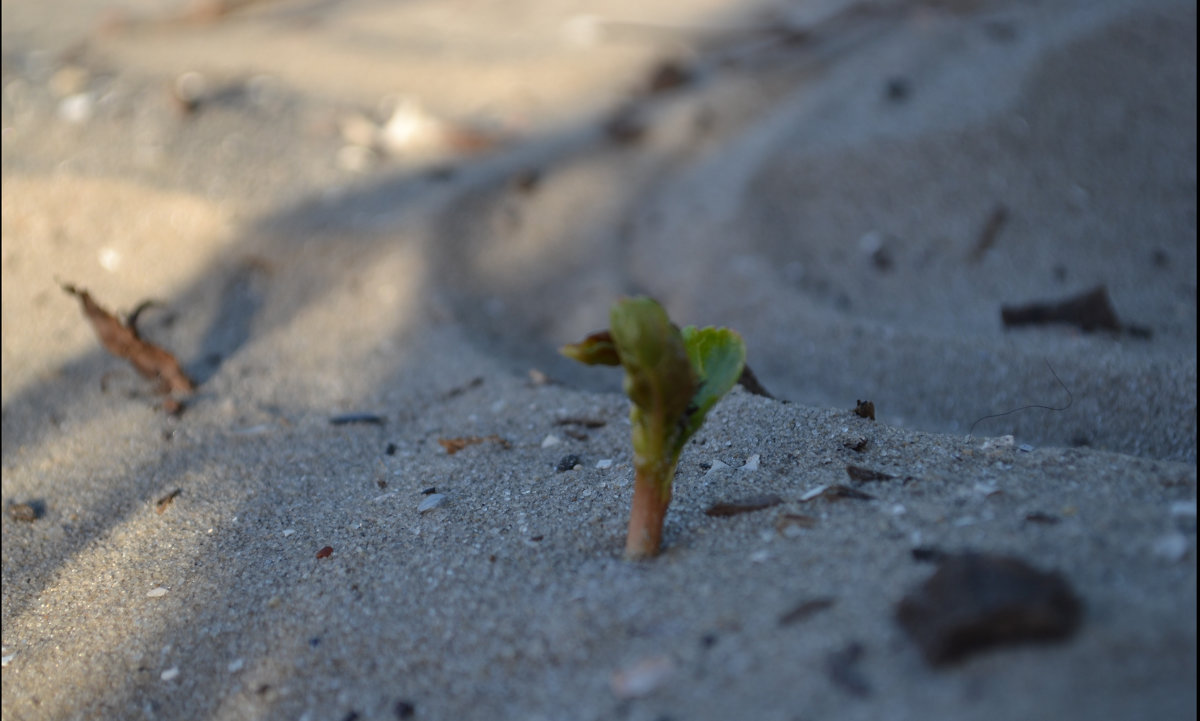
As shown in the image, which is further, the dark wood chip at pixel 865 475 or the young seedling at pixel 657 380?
the dark wood chip at pixel 865 475

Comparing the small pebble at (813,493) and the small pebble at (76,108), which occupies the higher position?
the small pebble at (76,108)

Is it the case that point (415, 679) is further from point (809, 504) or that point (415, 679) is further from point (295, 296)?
point (295, 296)

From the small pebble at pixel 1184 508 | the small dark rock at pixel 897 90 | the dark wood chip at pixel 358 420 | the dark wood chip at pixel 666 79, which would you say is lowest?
the dark wood chip at pixel 358 420

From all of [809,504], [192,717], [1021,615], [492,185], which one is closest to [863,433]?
[809,504]

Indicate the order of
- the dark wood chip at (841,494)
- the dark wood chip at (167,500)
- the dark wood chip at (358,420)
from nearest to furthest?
the dark wood chip at (841,494) < the dark wood chip at (167,500) < the dark wood chip at (358,420)

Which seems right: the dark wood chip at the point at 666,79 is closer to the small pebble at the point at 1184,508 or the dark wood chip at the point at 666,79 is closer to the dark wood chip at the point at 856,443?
the dark wood chip at the point at 856,443

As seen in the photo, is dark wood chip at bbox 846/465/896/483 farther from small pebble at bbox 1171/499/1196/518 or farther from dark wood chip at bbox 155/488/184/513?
dark wood chip at bbox 155/488/184/513

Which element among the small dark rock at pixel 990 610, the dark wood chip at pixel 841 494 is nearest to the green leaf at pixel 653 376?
the dark wood chip at pixel 841 494
